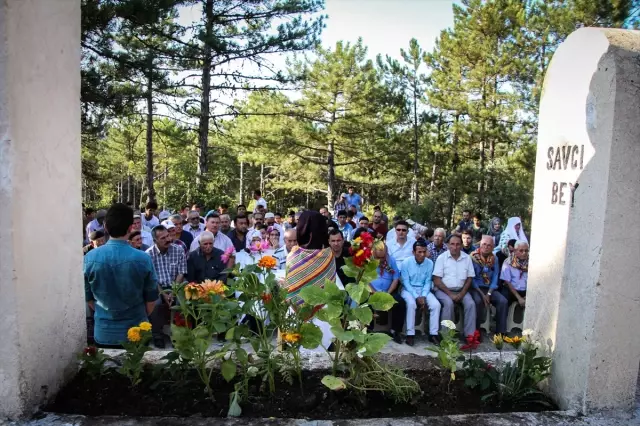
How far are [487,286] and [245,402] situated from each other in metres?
4.78

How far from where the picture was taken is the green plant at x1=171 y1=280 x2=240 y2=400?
82.7 inches

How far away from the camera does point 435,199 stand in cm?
2189

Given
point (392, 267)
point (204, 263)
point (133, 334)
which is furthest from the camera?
point (392, 267)

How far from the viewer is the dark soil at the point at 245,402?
2.14 meters

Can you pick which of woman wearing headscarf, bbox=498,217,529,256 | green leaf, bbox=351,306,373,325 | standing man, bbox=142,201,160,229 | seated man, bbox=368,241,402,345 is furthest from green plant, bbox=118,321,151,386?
standing man, bbox=142,201,160,229

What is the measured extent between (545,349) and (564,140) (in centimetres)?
113

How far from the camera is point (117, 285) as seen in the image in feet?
9.78

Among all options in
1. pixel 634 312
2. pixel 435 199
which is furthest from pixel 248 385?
pixel 435 199

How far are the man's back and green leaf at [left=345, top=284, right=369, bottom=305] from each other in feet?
5.15

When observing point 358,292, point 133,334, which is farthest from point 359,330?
point 133,334

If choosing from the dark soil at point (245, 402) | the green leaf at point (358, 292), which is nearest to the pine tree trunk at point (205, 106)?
the dark soil at point (245, 402)

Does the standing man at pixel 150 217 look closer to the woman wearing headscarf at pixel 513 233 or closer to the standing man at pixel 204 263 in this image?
the standing man at pixel 204 263

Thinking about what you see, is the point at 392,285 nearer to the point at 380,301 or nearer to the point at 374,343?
the point at 380,301

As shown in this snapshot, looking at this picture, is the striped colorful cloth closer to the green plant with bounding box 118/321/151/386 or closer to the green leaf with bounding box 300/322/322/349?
the green leaf with bounding box 300/322/322/349
